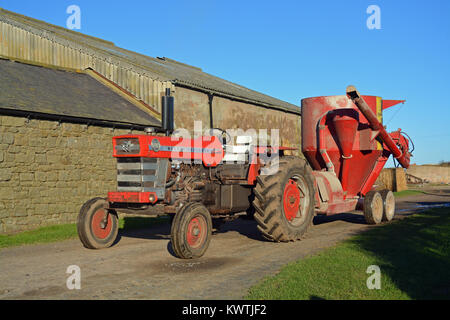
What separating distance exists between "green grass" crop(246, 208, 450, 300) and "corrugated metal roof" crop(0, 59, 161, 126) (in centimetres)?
941

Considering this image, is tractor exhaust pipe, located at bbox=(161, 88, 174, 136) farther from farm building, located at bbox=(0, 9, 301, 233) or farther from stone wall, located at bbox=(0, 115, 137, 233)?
stone wall, located at bbox=(0, 115, 137, 233)

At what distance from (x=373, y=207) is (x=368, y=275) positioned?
624 centimetres

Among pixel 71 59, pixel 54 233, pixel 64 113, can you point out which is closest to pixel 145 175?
pixel 54 233

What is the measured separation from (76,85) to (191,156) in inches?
405

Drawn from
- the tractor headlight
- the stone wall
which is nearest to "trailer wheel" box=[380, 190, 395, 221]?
the tractor headlight

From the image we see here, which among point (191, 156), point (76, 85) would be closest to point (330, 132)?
point (191, 156)

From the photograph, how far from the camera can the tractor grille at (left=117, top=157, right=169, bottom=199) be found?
295 inches

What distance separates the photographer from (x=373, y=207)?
11.3 meters

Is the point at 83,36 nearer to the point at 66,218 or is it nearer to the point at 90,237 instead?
the point at 66,218

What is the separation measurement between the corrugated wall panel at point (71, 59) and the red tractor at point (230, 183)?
905 cm

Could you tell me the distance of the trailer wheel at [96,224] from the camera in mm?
7820

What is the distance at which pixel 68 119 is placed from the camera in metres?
13.1
